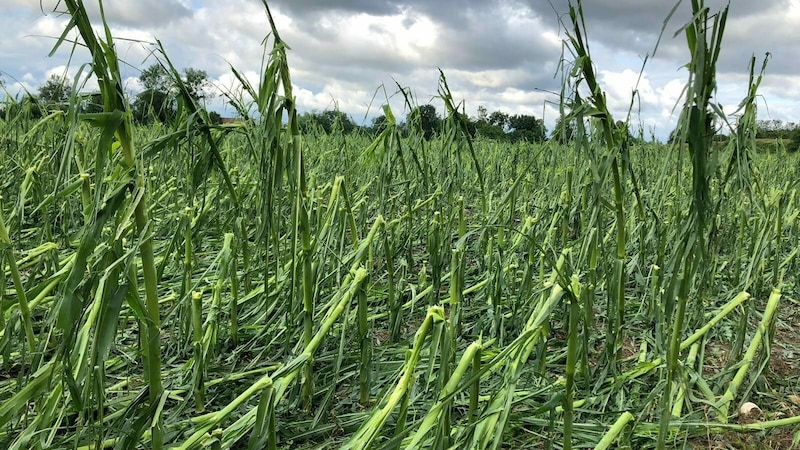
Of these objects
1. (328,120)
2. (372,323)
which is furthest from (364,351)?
(328,120)

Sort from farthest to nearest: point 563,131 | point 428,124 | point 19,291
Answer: point 428,124, point 19,291, point 563,131

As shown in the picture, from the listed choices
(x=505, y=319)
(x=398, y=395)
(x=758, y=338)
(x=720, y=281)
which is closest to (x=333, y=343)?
(x=505, y=319)

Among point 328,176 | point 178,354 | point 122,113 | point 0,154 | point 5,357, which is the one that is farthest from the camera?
point 328,176

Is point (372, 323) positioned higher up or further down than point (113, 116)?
further down

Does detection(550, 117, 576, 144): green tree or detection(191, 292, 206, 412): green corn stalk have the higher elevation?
detection(550, 117, 576, 144): green tree

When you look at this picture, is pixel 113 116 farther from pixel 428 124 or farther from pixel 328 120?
pixel 328 120

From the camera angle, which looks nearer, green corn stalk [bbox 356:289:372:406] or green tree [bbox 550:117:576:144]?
green tree [bbox 550:117:576:144]

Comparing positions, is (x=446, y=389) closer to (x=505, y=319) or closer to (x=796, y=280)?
(x=505, y=319)

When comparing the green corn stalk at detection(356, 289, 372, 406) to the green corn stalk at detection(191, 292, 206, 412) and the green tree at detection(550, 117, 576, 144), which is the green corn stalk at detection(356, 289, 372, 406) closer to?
the green corn stalk at detection(191, 292, 206, 412)

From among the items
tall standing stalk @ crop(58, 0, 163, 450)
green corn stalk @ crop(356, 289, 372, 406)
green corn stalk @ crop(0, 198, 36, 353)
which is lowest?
green corn stalk @ crop(356, 289, 372, 406)

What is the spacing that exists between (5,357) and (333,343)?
87 centimetres

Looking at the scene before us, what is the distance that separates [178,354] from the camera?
1.66 metres

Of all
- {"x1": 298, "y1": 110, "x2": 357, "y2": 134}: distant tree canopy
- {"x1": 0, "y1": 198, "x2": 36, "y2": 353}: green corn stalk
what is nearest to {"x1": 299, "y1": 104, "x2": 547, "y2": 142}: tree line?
{"x1": 298, "y1": 110, "x2": 357, "y2": 134}: distant tree canopy

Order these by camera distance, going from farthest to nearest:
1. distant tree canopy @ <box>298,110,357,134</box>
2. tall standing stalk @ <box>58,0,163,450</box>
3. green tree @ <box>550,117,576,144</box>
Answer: distant tree canopy @ <box>298,110,357,134</box>
green tree @ <box>550,117,576,144</box>
tall standing stalk @ <box>58,0,163,450</box>
